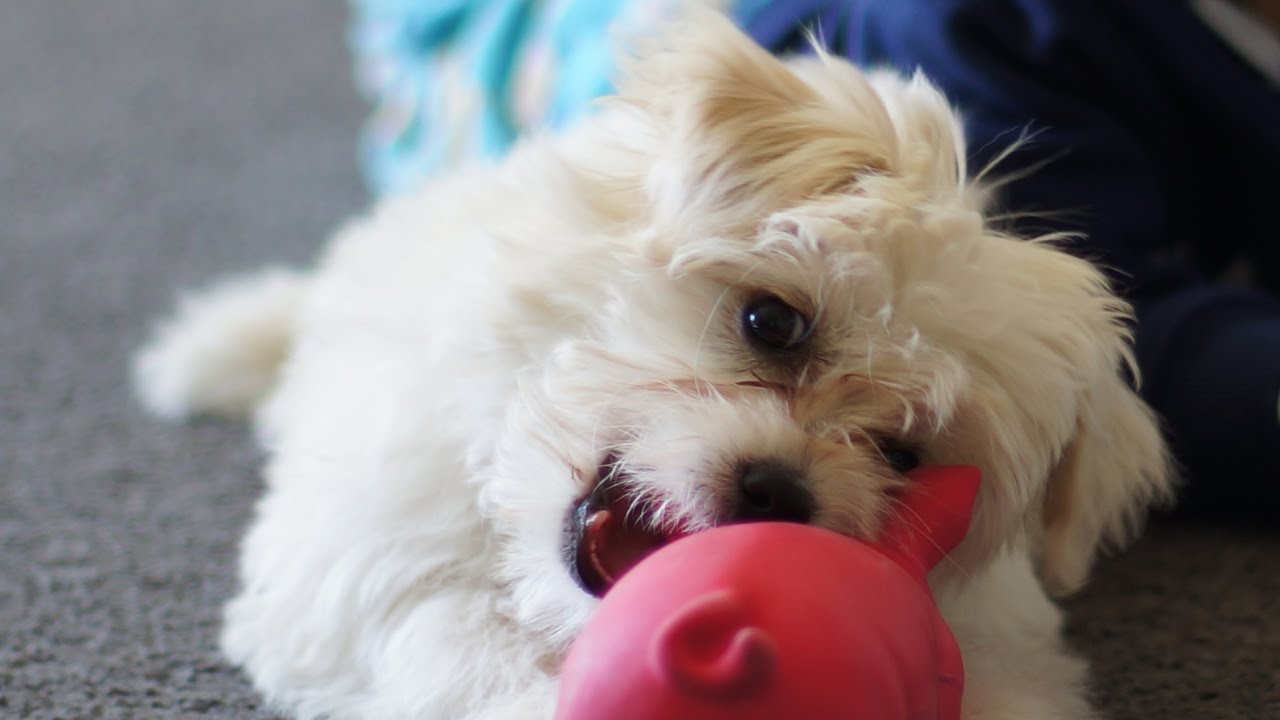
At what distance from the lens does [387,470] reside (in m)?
1.13

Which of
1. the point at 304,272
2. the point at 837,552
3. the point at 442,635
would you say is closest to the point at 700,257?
the point at 837,552

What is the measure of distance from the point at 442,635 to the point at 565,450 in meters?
0.21

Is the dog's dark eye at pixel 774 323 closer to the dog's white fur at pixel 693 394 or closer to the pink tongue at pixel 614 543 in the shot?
the dog's white fur at pixel 693 394

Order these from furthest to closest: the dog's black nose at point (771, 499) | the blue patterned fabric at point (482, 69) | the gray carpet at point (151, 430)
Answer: the blue patterned fabric at point (482, 69) → the gray carpet at point (151, 430) → the dog's black nose at point (771, 499)

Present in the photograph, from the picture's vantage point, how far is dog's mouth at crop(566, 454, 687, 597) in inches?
38.7

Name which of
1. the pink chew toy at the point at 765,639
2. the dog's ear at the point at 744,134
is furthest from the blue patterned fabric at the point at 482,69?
the pink chew toy at the point at 765,639

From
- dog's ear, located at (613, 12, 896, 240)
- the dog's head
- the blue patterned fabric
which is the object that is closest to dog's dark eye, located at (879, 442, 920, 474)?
the dog's head

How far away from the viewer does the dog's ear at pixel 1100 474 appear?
43.3 inches

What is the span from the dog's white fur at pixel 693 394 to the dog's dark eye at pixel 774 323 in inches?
0.5

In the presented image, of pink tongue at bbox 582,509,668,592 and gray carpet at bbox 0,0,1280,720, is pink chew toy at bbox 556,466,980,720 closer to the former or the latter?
pink tongue at bbox 582,509,668,592

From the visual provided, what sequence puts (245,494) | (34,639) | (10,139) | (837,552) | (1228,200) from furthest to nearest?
(10,139) → (1228,200) → (245,494) → (34,639) → (837,552)

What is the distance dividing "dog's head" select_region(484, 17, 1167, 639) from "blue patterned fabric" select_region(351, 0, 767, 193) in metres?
0.72

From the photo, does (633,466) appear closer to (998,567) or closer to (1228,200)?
(998,567)

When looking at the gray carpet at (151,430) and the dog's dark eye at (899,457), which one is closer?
the dog's dark eye at (899,457)
